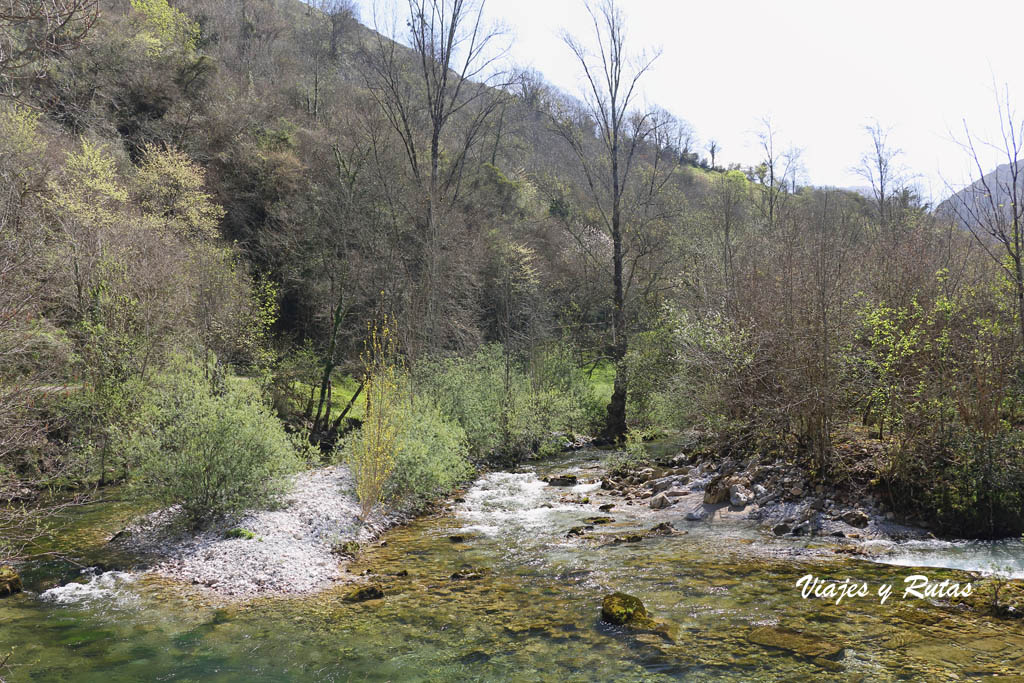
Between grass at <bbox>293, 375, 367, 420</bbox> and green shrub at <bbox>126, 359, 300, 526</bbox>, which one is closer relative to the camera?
green shrub at <bbox>126, 359, 300, 526</bbox>

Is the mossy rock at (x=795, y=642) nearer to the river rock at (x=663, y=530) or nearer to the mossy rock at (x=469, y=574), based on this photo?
the mossy rock at (x=469, y=574)

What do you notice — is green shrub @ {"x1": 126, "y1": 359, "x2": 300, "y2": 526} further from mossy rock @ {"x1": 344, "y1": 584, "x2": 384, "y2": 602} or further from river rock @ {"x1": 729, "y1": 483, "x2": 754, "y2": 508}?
river rock @ {"x1": 729, "y1": 483, "x2": 754, "y2": 508}

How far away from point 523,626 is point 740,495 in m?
6.29

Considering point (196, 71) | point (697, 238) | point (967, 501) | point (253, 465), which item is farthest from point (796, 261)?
point (196, 71)

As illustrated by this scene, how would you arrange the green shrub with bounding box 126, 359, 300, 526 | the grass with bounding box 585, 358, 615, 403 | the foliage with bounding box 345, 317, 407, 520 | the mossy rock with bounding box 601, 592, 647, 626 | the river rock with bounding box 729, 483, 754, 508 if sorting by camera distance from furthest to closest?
the grass with bounding box 585, 358, 615, 403
the river rock with bounding box 729, 483, 754, 508
the foliage with bounding box 345, 317, 407, 520
the green shrub with bounding box 126, 359, 300, 526
the mossy rock with bounding box 601, 592, 647, 626

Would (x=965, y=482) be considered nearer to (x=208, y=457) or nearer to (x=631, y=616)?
(x=631, y=616)

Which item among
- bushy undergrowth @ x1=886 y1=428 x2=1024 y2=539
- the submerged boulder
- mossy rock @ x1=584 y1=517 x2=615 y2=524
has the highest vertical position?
bushy undergrowth @ x1=886 y1=428 x2=1024 y2=539

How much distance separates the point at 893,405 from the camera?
1002 centimetres

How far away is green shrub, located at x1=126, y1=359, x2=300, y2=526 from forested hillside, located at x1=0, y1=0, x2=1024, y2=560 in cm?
5

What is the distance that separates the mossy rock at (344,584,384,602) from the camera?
25.7ft

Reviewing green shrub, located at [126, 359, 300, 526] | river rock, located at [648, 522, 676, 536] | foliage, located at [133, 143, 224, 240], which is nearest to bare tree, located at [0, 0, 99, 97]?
green shrub, located at [126, 359, 300, 526]

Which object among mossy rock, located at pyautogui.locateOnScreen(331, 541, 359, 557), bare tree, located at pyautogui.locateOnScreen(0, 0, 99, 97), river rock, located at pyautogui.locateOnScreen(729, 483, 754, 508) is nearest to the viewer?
bare tree, located at pyautogui.locateOnScreen(0, 0, 99, 97)

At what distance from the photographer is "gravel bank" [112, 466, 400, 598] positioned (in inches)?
330

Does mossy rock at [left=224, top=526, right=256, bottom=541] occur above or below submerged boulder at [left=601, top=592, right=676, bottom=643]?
below
